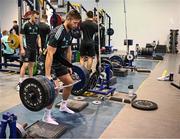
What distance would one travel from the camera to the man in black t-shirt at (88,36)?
5184 mm

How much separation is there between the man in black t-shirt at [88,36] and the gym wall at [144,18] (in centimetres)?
784

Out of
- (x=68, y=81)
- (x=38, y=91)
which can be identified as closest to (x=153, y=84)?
(x=68, y=81)

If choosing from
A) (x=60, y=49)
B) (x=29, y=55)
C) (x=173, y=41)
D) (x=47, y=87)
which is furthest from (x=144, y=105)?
(x=173, y=41)

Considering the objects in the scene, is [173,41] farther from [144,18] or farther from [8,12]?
[8,12]

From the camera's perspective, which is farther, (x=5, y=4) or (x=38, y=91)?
(x=5, y=4)

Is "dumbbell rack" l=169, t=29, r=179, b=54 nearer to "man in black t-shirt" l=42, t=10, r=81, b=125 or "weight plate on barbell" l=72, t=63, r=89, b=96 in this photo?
"weight plate on barbell" l=72, t=63, r=89, b=96

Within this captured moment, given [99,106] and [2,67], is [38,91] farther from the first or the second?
[2,67]

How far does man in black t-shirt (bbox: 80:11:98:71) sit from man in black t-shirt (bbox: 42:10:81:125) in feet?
6.12

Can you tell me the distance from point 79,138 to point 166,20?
10639 millimetres

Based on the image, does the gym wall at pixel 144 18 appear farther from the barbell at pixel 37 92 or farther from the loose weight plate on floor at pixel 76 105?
the barbell at pixel 37 92

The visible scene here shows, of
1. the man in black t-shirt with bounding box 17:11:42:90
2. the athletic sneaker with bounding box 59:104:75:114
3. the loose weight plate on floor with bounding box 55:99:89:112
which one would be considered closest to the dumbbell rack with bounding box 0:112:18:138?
the athletic sneaker with bounding box 59:104:75:114

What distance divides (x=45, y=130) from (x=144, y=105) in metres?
1.81

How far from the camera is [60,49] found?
3.16 m

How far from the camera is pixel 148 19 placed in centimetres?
1251
